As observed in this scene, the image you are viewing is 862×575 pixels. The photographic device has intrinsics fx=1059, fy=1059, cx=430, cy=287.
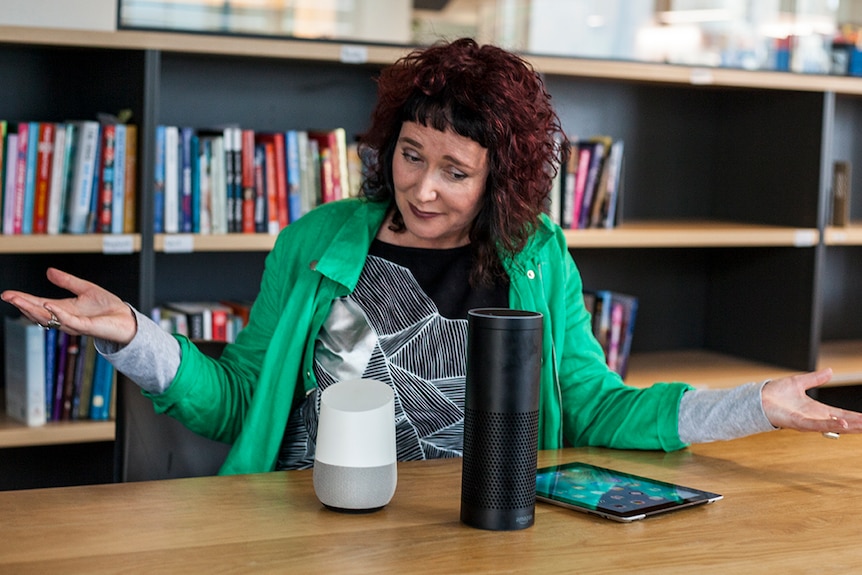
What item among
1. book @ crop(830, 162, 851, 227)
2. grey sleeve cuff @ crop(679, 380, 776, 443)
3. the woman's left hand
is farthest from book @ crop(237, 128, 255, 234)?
book @ crop(830, 162, 851, 227)

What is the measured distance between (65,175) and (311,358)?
1002 millimetres

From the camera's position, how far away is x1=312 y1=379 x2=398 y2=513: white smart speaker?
119cm

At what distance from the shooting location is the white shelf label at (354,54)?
2570mm

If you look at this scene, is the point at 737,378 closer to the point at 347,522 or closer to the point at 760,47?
the point at 760,47

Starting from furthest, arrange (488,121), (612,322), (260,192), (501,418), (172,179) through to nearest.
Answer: (612,322)
(260,192)
(172,179)
(488,121)
(501,418)

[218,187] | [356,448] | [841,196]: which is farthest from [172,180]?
[841,196]

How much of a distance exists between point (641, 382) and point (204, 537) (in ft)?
6.66

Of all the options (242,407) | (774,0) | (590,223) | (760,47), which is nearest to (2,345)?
(242,407)

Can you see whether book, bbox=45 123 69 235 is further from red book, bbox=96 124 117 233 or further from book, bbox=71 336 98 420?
book, bbox=71 336 98 420

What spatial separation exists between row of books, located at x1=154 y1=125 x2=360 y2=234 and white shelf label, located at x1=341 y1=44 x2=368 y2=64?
18 cm

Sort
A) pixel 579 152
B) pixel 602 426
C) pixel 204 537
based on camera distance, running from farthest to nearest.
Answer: pixel 579 152, pixel 602 426, pixel 204 537

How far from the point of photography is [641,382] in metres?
2.99

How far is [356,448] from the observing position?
1.20m

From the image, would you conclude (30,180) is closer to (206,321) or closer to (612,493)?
(206,321)
